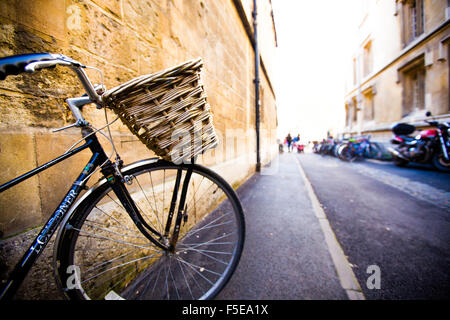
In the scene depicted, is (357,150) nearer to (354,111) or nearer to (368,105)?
(368,105)

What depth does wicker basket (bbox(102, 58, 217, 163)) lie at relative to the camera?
2.26ft

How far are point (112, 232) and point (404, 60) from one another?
535 inches

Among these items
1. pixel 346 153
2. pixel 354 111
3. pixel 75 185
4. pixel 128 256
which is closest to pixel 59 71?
pixel 75 185

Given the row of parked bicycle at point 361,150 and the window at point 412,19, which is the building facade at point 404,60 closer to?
the window at point 412,19

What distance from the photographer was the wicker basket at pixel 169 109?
69 centimetres

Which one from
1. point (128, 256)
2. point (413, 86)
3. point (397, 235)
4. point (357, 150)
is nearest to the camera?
point (128, 256)

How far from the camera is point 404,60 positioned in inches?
335

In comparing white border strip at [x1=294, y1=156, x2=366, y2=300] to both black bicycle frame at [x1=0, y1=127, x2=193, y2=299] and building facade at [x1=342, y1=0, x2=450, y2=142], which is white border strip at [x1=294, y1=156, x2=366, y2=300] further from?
building facade at [x1=342, y1=0, x2=450, y2=142]

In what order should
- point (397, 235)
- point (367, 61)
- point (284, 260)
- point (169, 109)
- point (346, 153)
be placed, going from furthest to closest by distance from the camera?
point (367, 61), point (346, 153), point (397, 235), point (284, 260), point (169, 109)

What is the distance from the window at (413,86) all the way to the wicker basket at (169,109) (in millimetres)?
12034

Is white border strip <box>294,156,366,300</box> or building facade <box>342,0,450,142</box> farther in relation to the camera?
building facade <box>342,0,450,142</box>

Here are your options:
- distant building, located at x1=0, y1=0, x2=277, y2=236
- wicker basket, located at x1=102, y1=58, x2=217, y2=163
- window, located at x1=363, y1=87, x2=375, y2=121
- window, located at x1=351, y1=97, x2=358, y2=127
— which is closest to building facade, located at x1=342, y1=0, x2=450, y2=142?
window, located at x1=363, y1=87, x2=375, y2=121
